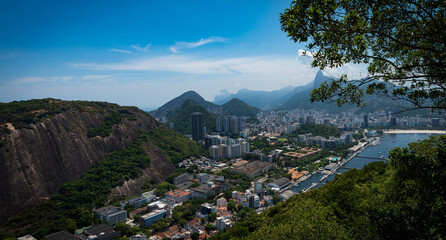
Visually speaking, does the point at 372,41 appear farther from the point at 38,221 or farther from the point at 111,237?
the point at 38,221

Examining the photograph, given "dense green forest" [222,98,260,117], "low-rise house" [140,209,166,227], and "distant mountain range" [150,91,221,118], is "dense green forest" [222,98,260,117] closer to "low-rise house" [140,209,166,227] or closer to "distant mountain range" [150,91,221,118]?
"distant mountain range" [150,91,221,118]

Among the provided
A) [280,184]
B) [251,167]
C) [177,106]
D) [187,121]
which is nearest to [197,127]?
[187,121]

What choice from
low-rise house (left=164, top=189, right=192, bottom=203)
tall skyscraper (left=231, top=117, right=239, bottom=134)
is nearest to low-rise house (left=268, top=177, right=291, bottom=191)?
low-rise house (left=164, top=189, right=192, bottom=203)

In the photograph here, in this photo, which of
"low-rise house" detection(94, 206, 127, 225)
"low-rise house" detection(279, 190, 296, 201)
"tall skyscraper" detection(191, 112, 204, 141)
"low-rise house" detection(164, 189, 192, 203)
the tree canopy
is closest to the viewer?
the tree canopy

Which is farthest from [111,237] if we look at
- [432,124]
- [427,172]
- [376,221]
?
[432,124]

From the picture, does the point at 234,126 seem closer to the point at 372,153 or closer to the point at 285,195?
the point at 372,153

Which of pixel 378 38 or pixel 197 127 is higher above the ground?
pixel 378 38

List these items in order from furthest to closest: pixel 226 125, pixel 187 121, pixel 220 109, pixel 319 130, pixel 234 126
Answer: pixel 220 109 → pixel 187 121 → pixel 226 125 → pixel 234 126 → pixel 319 130

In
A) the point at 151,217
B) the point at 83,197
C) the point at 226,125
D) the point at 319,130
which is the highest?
the point at 226,125
